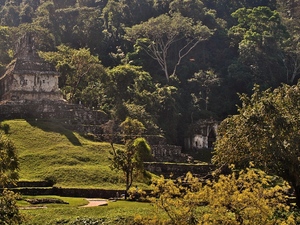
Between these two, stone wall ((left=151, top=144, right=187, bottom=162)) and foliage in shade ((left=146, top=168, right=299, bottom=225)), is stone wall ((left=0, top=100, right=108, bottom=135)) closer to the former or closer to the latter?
stone wall ((left=151, top=144, right=187, bottom=162))

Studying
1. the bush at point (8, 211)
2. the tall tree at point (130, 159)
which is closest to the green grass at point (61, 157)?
the tall tree at point (130, 159)

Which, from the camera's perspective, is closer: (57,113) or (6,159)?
(6,159)

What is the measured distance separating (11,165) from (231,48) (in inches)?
2440

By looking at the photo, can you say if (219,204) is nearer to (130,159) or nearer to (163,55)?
(130,159)

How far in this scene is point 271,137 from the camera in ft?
94.4

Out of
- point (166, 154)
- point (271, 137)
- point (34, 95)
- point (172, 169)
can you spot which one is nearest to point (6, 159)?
point (271, 137)

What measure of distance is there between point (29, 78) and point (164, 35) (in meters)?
30.5

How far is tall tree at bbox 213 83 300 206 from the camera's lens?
28.6 m

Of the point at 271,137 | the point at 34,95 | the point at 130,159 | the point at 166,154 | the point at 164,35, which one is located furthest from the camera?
the point at 164,35

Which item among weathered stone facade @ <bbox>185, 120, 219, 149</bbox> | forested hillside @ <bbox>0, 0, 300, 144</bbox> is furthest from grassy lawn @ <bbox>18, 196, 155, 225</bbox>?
weathered stone facade @ <bbox>185, 120, 219, 149</bbox>

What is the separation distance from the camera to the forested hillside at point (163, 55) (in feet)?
197

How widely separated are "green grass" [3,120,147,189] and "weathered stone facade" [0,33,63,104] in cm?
570

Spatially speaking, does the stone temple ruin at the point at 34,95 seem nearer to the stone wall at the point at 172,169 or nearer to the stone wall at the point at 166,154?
the stone wall at the point at 166,154

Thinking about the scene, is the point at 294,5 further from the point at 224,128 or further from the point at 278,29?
the point at 224,128
